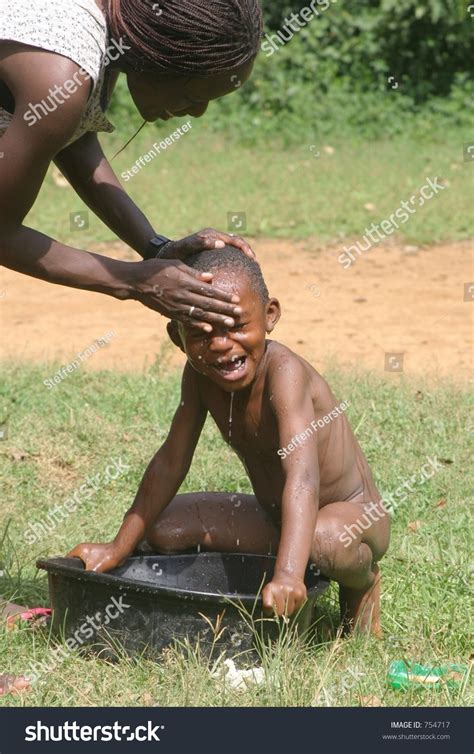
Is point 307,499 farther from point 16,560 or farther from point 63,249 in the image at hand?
point 16,560

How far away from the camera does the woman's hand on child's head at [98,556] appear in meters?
3.45

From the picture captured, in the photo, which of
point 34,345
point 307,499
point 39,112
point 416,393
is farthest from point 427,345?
point 39,112

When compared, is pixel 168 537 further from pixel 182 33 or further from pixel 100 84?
pixel 182 33

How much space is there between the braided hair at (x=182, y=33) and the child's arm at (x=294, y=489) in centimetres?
88

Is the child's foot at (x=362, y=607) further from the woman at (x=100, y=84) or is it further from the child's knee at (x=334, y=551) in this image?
the woman at (x=100, y=84)

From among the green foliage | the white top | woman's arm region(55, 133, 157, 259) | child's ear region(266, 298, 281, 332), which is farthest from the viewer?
the green foliage

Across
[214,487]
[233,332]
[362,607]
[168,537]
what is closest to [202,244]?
[233,332]

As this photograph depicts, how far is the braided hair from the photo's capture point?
2.93m

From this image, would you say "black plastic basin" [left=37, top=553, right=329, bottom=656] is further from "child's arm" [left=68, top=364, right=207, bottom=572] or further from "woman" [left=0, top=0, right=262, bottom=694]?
"woman" [left=0, top=0, right=262, bottom=694]

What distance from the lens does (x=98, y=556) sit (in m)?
3.47

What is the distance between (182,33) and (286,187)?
21.5 feet

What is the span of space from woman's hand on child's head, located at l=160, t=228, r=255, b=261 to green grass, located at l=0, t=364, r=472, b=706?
1.10 meters

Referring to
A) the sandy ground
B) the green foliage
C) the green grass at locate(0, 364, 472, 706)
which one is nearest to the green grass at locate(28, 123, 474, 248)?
the green foliage

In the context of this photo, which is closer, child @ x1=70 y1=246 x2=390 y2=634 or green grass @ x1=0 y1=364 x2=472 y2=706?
green grass @ x1=0 y1=364 x2=472 y2=706
